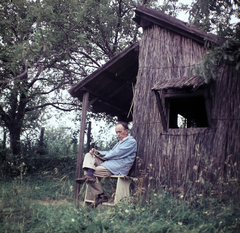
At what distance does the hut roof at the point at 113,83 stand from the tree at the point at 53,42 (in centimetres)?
176

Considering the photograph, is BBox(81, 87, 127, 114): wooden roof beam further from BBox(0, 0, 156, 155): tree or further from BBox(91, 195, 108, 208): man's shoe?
BBox(91, 195, 108, 208): man's shoe

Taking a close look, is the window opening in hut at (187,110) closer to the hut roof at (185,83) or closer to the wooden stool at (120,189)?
the hut roof at (185,83)

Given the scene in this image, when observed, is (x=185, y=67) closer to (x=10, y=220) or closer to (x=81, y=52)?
(x=10, y=220)

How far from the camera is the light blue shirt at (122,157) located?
504 cm

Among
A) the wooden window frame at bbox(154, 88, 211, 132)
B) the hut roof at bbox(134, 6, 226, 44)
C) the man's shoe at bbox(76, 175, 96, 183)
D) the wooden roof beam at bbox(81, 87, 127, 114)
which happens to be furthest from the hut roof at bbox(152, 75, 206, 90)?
the wooden roof beam at bbox(81, 87, 127, 114)

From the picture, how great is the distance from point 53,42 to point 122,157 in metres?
5.96

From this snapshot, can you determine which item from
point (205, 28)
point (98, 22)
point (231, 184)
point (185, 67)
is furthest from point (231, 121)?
point (98, 22)

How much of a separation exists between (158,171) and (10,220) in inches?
113

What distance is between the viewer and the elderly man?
15.8ft

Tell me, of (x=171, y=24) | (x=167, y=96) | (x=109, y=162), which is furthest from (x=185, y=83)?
(x=109, y=162)

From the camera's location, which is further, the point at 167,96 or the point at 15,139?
the point at 15,139

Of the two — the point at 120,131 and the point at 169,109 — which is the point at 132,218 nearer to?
the point at 120,131

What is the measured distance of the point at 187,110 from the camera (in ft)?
28.2

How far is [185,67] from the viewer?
5344mm
